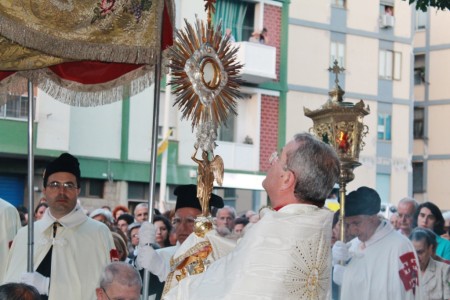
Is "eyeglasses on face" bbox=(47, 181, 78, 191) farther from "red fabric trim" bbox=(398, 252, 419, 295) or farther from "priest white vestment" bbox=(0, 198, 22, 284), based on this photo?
"red fabric trim" bbox=(398, 252, 419, 295)

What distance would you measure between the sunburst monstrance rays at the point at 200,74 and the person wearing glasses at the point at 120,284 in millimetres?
969

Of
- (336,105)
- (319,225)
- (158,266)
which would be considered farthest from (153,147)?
(336,105)

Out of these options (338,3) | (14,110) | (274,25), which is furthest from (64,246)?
(338,3)

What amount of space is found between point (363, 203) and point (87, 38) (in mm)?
3039

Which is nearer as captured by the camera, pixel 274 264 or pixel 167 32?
pixel 274 264

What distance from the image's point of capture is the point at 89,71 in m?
6.38

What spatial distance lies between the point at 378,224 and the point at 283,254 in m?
3.89

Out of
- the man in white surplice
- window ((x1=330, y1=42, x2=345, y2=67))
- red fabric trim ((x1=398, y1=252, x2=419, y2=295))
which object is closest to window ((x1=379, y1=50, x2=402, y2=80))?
window ((x1=330, y1=42, x2=345, y2=67))

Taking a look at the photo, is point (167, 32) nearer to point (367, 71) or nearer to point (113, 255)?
point (113, 255)

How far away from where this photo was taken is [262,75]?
24.2m

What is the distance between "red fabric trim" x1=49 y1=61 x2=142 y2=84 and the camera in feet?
20.8

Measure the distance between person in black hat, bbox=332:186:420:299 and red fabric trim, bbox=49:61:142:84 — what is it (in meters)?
2.43

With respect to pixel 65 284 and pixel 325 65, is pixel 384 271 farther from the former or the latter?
pixel 325 65

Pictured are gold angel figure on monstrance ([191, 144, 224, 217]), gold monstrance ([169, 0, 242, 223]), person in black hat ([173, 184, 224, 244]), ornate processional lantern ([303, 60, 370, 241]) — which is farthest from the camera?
ornate processional lantern ([303, 60, 370, 241])
